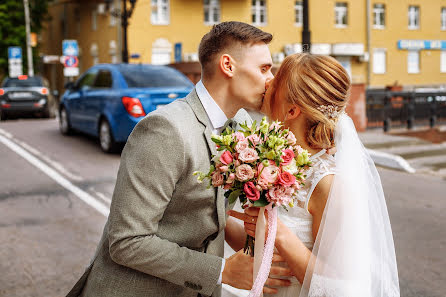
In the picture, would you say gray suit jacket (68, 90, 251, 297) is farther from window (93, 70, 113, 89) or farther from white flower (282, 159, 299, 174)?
window (93, 70, 113, 89)

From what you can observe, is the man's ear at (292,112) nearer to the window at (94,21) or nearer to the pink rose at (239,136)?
the pink rose at (239,136)

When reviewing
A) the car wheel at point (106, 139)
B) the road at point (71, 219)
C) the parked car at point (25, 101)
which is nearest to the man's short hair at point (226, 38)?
the road at point (71, 219)

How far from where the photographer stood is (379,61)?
39.3 metres

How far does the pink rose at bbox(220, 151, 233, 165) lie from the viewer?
1.91 meters

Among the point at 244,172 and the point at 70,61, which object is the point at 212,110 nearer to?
the point at 244,172

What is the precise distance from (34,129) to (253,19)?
23.0 meters

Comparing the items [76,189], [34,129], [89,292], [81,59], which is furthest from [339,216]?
[81,59]

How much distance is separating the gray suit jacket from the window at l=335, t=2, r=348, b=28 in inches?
1482

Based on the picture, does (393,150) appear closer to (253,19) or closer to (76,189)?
(76,189)

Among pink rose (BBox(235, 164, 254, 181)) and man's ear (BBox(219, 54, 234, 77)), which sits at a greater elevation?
man's ear (BBox(219, 54, 234, 77))

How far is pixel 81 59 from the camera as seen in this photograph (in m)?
39.8

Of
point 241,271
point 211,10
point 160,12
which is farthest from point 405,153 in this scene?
point 211,10

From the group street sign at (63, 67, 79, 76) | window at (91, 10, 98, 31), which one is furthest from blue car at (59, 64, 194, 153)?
window at (91, 10, 98, 31)

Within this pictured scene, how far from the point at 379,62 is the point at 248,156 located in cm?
3939
